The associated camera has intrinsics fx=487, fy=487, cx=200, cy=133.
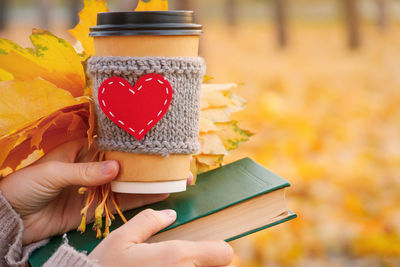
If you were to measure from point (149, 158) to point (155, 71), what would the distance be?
0.14 metres

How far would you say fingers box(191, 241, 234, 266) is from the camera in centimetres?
78

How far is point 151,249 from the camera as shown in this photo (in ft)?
2.50

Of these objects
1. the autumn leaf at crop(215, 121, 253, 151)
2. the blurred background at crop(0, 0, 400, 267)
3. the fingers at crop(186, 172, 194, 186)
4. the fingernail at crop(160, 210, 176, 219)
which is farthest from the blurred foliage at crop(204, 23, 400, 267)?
the fingernail at crop(160, 210, 176, 219)

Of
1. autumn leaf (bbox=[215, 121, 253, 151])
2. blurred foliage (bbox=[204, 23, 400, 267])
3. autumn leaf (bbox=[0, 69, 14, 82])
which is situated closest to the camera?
autumn leaf (bbox=[0, 69, 14, 82])

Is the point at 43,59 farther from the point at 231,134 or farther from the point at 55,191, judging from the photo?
the point at 231,134

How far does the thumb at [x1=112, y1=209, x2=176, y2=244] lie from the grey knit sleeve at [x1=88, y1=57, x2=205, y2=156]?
105 millimetres

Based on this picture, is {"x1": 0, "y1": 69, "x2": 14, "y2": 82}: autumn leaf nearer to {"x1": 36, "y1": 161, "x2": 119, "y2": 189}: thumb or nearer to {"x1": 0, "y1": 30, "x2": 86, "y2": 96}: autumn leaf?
{"x1": 0, "y1": 30, "x2": 86, "y2": 96}: autumn leaf

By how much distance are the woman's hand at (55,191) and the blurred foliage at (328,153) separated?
427 mm

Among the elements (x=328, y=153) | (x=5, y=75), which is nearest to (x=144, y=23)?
(x=5, y=75)

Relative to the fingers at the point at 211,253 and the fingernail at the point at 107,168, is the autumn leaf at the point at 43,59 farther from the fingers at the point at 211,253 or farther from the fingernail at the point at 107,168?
the fingers at the point at 211,253

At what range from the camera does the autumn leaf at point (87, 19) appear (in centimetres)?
89

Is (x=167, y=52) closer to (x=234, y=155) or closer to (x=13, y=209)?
(x=13, y=209)

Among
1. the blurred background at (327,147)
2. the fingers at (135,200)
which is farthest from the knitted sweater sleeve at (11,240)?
the blurred background at (327,147)

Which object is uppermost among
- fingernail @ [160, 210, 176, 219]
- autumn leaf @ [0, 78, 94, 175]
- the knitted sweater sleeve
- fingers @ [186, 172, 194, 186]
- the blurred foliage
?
autumn leaf @ [0, 78, 94, 175]
